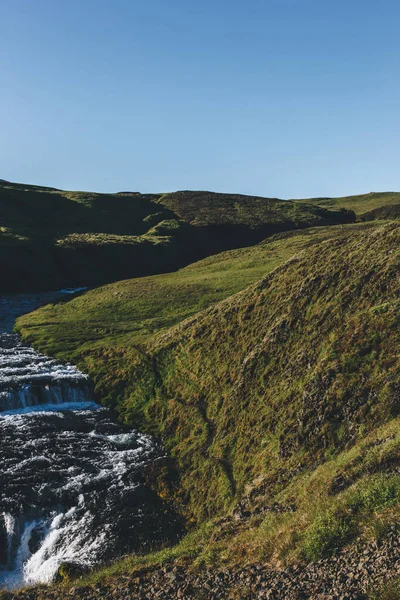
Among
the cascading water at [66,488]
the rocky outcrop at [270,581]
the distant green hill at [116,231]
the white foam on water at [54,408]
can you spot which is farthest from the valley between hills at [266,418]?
the distant green hill at [116,231]

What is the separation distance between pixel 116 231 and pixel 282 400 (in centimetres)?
13361

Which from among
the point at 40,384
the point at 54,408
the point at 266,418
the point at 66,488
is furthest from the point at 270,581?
the point at 40,384

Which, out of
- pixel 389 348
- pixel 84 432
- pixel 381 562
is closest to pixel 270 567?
pixel 381 562

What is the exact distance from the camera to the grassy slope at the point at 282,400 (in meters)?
17.5

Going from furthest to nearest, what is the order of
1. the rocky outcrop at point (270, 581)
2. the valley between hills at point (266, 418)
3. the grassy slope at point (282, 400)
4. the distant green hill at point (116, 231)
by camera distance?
1. the distant green hill at point (116, 231)
2. the grassy slope at point (282, 400)
3. the valley between hills at point (266, 418)
4. the rocky outcrop at point (270, 581)

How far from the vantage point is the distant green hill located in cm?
11525

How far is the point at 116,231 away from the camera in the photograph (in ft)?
512

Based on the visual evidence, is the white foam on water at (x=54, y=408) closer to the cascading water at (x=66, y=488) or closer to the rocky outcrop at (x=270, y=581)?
the cascading water at (x=66, y=488)

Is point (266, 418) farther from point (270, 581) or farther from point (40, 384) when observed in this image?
point (40, 384)

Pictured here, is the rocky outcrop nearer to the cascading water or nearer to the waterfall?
the cascading water

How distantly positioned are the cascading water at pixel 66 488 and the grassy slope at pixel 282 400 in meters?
2.22

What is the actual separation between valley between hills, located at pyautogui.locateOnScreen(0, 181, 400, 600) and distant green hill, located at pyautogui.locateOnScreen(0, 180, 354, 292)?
43.0m

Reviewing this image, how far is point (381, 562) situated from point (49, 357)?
46.1 meters

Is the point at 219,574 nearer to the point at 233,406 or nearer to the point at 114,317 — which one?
the point at 233,406
